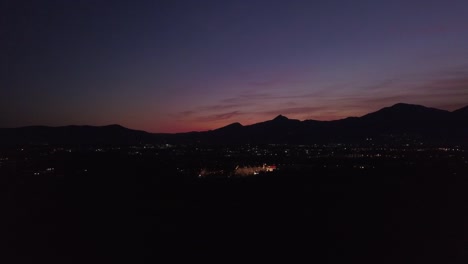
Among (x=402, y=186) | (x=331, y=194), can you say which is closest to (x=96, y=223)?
(x=331, y=194)

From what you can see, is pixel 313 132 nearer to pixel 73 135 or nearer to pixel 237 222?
pixel 73 135

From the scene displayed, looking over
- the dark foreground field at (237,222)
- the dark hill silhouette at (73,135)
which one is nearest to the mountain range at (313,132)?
the dark hill silhouette at (73,135)

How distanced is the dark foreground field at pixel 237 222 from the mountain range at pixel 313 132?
3708 inches

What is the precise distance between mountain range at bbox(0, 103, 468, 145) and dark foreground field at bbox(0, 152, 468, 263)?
9419 centimetres

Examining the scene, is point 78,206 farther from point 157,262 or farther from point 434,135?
point 434,135

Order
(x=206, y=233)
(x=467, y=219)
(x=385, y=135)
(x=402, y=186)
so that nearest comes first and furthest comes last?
(x=206, y=233), (x=467, y=219), (x=402, y=186), (x=385, y=135)

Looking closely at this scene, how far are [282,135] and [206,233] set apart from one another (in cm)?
14976

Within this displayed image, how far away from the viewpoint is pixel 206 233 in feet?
52.3

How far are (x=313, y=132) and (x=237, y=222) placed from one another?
147m

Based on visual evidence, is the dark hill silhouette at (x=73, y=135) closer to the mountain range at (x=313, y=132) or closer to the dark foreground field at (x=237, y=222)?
the mountain range at (x=313, y=132)

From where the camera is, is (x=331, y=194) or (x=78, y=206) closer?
(x=78, y=206)

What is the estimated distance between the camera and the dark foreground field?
13102 mm

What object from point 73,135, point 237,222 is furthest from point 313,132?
point 237,222

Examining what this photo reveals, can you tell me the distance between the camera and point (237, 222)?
1780 centimetres
